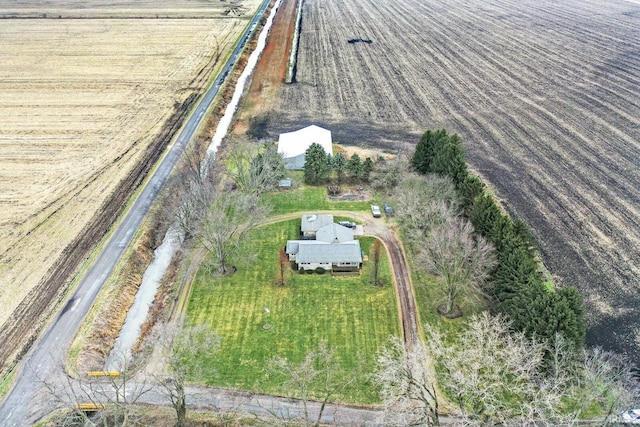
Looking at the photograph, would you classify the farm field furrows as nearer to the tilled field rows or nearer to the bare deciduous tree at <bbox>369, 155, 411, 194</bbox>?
the bare deciduous tree at <bbox>369, 155, 411, 194</bbox>

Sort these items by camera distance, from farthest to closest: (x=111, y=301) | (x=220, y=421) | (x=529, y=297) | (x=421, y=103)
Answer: (x=421, y=103) → (x=111, y=301) → (x=529, y=297) → (x=220, y=421)

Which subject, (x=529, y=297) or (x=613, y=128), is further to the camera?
(x=613, y=128)

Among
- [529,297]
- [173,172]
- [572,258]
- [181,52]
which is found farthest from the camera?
[181,52]

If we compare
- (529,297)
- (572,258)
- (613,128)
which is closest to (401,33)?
(613,128)

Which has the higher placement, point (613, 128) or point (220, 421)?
point (613, 128)

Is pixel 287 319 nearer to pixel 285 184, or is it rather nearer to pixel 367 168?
pixel 285 184

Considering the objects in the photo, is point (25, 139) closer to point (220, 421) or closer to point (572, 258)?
point (220, 421)

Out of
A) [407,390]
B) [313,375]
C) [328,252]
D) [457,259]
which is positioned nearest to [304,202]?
[328,252]
